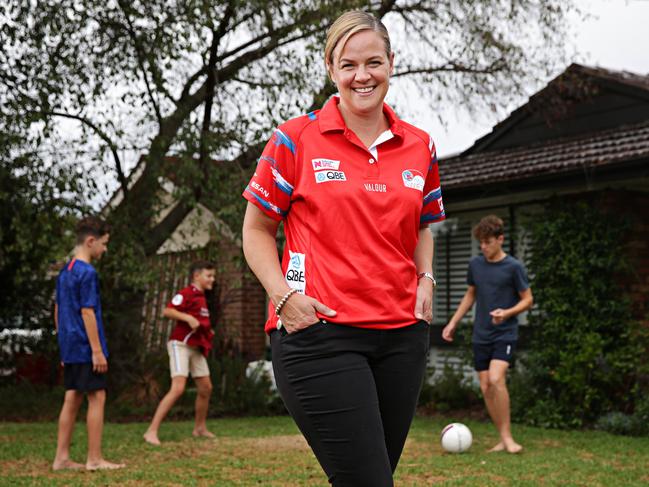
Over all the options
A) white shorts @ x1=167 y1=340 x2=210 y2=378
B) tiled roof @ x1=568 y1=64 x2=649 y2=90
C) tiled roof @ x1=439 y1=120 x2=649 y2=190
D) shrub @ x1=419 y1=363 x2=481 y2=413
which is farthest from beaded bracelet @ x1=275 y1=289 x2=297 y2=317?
tiled roof @ x1=568 y1=64 x2=649 y2=90

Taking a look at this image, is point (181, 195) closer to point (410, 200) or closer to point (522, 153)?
point (522, 153)

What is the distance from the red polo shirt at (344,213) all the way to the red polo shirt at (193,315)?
22.1ft

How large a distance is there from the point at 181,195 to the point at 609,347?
5.47 meters

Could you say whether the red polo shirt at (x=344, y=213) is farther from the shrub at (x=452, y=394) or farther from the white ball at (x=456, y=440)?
the shrub at (x=452, y=394)

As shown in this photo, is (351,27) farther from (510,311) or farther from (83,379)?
(510,311)

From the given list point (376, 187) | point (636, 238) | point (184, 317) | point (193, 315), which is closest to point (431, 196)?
A: point (376, 187)

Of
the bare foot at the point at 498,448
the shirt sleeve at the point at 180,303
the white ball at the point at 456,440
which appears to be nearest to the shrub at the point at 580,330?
the bare foot at the point at 498,448

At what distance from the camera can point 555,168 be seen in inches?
430

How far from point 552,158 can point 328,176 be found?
9.28m

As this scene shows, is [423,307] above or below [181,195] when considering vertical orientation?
below

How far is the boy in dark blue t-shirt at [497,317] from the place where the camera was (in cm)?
838

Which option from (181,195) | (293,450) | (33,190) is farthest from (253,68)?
(293,450)

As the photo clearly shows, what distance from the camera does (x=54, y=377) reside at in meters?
14.5

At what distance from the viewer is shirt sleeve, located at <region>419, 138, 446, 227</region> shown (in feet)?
10.2
